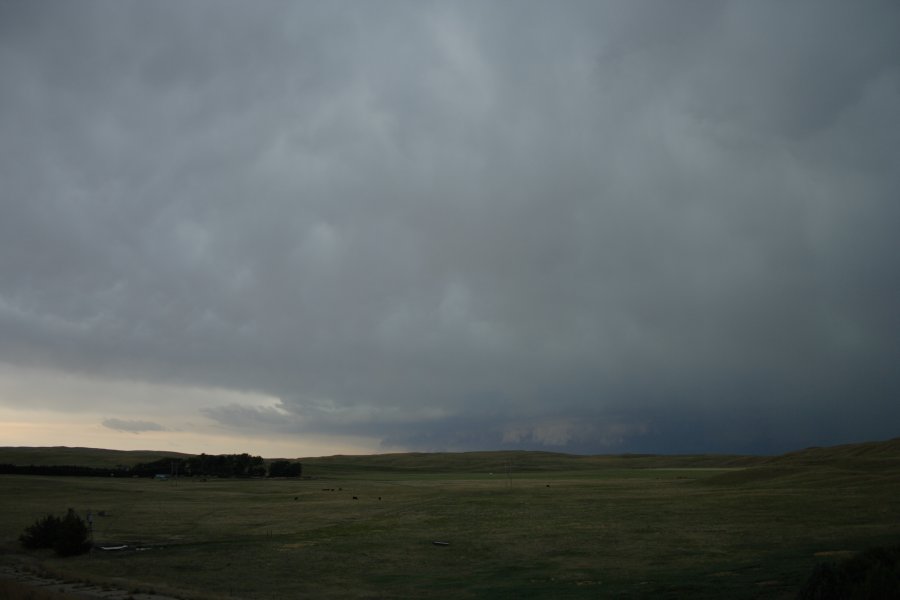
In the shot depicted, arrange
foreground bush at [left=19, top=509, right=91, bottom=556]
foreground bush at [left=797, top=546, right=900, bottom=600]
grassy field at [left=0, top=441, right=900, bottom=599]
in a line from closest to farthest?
foreground bush at [left=797, top=546, right=900, bottom=600]
grassy field at [left=0, top=441, right=900, bottom=599]
foreground bush at [left=19, top=509, right=91, bottom=556]

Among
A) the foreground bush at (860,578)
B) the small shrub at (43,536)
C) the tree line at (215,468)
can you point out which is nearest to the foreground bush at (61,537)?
the small shrub at (43,536)

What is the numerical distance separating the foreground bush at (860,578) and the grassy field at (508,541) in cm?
593

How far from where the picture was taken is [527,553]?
125ft

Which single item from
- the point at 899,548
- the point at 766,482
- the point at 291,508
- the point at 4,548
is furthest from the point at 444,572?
the point at 766,482

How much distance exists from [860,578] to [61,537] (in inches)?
1713

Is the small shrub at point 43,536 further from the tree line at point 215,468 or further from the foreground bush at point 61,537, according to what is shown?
the tree line at point 215,468

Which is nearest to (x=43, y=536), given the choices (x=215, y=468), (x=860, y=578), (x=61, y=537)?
(x=61, y=537)

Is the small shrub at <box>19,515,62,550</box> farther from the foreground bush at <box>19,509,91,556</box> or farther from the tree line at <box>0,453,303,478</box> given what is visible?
the tree line at <box>0,453,303,478</box>

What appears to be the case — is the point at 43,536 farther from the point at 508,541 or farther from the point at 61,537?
the point at 508,541

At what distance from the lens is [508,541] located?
42531 mm

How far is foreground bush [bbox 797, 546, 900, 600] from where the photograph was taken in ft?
48.0

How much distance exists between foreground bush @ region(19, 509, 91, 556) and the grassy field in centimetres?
93

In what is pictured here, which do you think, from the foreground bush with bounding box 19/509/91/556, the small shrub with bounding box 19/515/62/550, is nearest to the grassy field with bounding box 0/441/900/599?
the foreground bush with bounding box 19/509/91/556

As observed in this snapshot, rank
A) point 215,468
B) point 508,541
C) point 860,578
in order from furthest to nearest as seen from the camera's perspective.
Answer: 1. point 215,468
2. point 508,541
3. point 860,578
